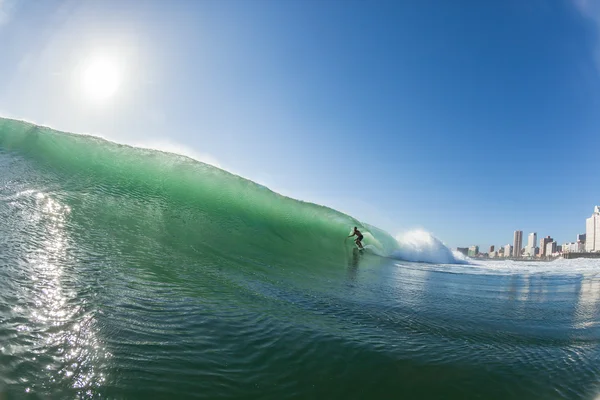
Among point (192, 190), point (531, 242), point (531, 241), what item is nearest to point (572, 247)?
point (531, 242)

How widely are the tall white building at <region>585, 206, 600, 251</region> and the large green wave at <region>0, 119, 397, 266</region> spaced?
106854 mm

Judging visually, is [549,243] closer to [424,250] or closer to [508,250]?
[508,250]

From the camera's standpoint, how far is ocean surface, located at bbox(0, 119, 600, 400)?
6.01ft

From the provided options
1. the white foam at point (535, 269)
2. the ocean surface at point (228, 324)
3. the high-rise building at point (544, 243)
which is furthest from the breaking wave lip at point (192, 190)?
the high-rise building at point (544, 243)

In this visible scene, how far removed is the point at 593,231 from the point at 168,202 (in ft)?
392

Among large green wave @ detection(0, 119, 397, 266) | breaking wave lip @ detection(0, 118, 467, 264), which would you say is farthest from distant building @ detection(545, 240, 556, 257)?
large green wave @ detection(0, 119, 397, 266)

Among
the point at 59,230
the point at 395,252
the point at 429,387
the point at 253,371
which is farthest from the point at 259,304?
the point at 395,252

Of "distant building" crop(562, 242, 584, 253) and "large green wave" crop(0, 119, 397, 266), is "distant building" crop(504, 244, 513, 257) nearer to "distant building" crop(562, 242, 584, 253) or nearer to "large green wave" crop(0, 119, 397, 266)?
"distant building" crop(562, 242, 584, 253)

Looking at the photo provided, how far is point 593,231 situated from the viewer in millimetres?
88625

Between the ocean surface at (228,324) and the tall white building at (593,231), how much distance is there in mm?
110437

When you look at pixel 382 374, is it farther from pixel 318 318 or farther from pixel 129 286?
pixel 129 286

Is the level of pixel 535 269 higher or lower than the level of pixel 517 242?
lower

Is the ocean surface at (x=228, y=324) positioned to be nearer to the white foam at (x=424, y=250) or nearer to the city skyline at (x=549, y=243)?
the white foam at (x=424, y=250)

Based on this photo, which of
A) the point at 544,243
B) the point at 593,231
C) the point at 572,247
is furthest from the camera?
the point at 544,243
